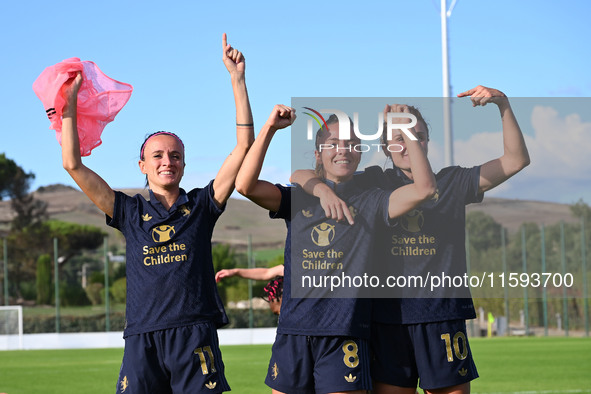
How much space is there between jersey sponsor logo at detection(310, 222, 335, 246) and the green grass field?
7398 mm

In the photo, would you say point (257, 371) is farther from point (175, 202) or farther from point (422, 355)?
point (422, 355)

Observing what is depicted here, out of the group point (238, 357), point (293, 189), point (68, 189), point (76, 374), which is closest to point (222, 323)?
point (293, 189)

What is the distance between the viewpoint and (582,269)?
2700 centimetres

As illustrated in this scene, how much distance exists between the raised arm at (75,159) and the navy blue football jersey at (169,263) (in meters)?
0.09

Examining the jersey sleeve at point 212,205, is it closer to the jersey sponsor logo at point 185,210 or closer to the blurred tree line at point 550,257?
the jersey sponsor logo at point 185,210

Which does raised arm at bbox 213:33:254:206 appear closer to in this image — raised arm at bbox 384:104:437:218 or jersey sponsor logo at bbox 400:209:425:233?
raised arm at bbox 384:104:437:218

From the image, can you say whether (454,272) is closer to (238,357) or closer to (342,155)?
(342,155)

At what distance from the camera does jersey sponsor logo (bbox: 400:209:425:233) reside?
172 inches

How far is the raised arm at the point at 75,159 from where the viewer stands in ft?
14.8

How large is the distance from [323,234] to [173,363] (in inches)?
39.6

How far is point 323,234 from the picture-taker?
14.1ft

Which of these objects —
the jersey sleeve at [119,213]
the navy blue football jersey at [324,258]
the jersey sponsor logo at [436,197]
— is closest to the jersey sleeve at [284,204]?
the navy blue football jersey at [324,258]

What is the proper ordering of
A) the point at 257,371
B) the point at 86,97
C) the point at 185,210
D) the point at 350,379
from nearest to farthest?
1. the point at 350,379
2. the point at 185,210
3. the point at 86,97
4. the point at 257,371

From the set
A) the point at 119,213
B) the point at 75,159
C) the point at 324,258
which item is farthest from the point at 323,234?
the point at 75,159
